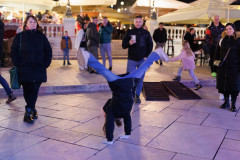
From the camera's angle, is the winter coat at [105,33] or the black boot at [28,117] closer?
the black boot at [28,117]

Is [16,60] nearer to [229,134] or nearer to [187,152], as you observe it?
[187,152]

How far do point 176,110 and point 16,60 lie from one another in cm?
334

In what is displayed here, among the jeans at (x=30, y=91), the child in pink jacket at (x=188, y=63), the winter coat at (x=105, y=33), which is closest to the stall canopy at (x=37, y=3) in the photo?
the winter coat at (x=105, y=33)

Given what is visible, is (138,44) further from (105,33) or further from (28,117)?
(105,33)

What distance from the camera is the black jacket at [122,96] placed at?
3.76 metres

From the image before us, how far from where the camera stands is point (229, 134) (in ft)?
14.6

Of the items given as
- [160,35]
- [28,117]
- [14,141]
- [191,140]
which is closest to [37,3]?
[160,35]

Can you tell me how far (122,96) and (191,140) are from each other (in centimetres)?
131

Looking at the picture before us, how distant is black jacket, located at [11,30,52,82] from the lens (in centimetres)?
456

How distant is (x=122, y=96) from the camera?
3760mm

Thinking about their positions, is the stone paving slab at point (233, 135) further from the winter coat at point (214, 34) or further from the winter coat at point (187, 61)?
the winter coat at point (214, 34)

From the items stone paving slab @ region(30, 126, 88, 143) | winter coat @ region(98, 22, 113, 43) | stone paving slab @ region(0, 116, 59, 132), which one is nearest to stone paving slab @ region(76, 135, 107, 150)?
stone paving slab @ region(30, 126, 88, 143)

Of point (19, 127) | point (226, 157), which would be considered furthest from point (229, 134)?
point (19, 127)

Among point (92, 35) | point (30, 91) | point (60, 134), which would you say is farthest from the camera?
point (92, 35)
